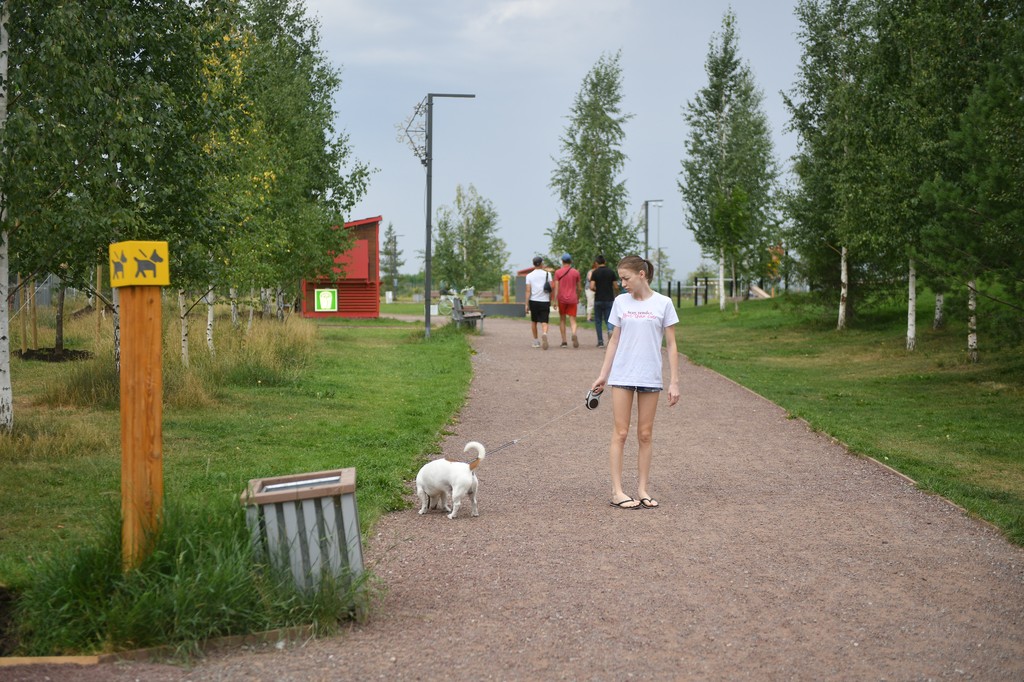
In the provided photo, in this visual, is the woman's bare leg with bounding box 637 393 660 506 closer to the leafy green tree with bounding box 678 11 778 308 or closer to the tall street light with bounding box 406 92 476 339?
the tall street light with bounding box 406 92 476 339

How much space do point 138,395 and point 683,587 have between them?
Answer: 3049 mm

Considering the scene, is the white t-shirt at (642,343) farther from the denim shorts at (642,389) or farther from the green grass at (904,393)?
the green grass at (904,393)

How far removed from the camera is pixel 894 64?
24.6 m

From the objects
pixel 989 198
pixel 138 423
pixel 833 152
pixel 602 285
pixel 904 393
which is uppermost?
pixel 833 152

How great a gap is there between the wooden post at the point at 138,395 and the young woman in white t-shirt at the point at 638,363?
370 centimetres

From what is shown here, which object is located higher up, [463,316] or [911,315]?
[911,315]

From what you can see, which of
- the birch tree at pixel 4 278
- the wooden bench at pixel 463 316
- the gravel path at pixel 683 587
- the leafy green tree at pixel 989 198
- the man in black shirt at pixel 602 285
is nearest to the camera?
the gravel path at pixel 683 587

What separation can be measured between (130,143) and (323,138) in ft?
83.7

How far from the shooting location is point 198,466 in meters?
9.47

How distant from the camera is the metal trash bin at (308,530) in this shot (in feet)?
17.9

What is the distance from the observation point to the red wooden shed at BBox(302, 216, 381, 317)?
161 ft

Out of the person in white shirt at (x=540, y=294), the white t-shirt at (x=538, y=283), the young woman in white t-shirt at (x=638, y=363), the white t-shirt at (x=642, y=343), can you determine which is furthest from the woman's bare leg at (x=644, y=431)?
the white t-shirt at (x=538, y=283)

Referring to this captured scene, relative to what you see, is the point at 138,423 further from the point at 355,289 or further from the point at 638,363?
the point at 355,289

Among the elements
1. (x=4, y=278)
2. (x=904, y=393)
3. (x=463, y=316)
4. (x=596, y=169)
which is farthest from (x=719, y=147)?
(x=4, y=278)
